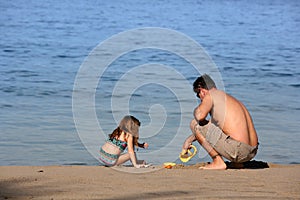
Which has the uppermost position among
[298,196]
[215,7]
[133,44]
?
[215,7]

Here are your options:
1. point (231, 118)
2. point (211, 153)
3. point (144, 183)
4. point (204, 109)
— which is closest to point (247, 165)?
point (211, 153)

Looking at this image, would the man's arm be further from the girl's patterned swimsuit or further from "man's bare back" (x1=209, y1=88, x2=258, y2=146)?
the girl's patterned swimsuit

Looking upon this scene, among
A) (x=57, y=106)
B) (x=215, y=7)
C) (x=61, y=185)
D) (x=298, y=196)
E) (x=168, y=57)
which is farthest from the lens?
(x=215, y=7)

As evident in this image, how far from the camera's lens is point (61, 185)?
220 inches

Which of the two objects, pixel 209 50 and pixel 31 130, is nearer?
pixel 31 130

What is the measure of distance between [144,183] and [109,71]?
34.6ft

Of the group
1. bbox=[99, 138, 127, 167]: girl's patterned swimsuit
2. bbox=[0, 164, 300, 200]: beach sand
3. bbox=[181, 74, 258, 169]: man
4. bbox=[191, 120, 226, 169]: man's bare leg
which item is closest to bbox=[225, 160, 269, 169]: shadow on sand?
bbox=[181, 74, 258, 169]: man

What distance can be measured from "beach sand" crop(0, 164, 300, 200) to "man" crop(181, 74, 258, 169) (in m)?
0.27

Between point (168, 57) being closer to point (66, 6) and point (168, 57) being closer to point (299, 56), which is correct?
point (299, 56)

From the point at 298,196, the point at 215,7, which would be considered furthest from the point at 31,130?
the point at 215,7

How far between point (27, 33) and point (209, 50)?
6646mm

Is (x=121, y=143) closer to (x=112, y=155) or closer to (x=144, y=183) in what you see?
(x=112, y=155)

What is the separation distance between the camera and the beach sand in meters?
5.19

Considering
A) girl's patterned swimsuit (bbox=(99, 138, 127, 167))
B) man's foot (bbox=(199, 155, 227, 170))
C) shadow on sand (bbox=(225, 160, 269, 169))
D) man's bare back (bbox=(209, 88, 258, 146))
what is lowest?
shadow on sand (bbox=(225, 160, 269, 169))
